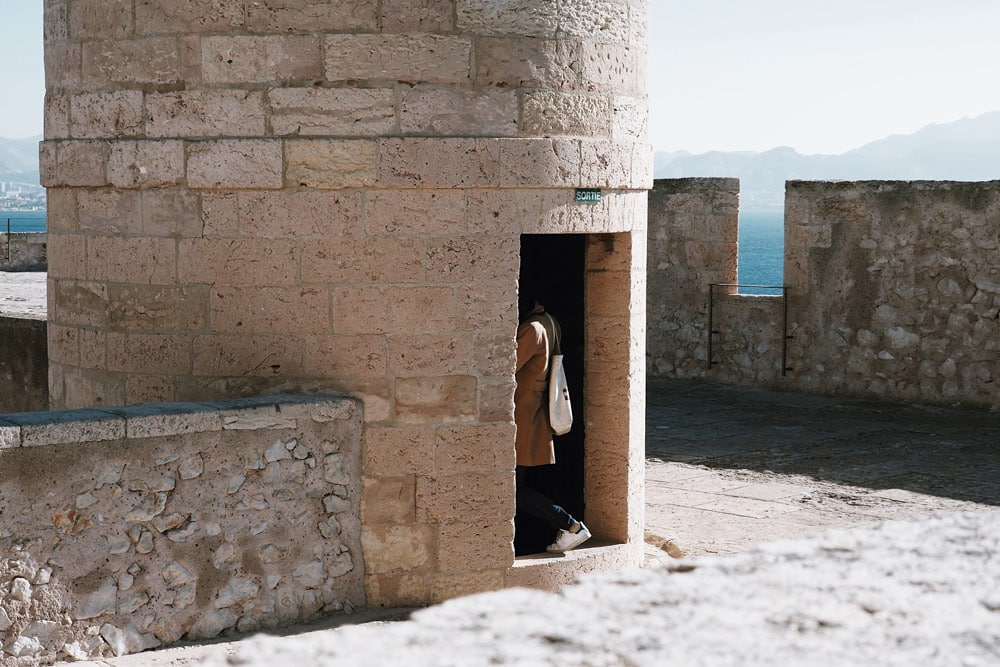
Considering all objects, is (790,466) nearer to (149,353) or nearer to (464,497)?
(464,497)

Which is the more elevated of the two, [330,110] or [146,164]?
[330,110]

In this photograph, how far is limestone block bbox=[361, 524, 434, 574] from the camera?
6234 millimetres

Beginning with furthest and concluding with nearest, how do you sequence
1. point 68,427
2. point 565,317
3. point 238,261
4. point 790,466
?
point 790,466
point 565,317
point 238,261
point 68,427

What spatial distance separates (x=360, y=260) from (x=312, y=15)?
1.17 meters

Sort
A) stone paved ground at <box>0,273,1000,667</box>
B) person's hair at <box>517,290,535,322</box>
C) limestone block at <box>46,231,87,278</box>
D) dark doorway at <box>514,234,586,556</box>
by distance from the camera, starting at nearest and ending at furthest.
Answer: limestone block at <box>46,231,87,278</box>, person's hair at <box>517,290,535,322</box>, dark doorway at <box>514,234,586,556</box>, stone paved ground at <box>0,273,1000,667</box>

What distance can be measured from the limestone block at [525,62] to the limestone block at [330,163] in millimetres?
671

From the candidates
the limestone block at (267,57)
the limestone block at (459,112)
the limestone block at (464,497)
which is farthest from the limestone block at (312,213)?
the limestone block at (464,497)

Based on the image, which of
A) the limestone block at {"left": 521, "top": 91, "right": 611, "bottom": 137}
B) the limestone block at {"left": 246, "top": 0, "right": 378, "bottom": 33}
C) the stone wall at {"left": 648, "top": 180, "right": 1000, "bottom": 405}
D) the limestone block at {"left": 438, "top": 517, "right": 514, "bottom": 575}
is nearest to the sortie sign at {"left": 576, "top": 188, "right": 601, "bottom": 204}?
the limestone block at {"left": 521, "top": 91, "right": 611, "bottom": 137}

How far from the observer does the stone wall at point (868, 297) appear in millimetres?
11891

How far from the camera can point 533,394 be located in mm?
6953

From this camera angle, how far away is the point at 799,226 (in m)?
13.0

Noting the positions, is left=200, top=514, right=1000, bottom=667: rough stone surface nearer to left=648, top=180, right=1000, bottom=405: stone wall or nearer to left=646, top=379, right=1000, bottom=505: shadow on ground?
left=646, top=379, right=1000, bottom=505: shadow on ground

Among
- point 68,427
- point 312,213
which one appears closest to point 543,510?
point 312,213

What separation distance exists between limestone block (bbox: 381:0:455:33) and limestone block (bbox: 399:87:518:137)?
0.29m
